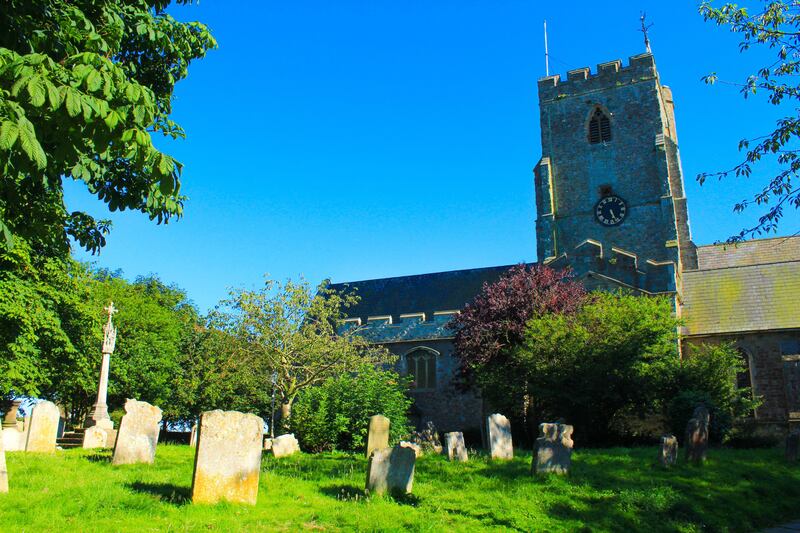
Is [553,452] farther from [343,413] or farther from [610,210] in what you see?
[610,210]

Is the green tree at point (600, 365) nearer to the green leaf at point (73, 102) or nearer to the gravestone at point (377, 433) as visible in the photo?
the gravestone at point (377, 433)

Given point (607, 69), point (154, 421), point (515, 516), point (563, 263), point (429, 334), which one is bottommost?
point (515, 516)

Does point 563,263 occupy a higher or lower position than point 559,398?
higher

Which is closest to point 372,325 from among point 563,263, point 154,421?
point 563,263

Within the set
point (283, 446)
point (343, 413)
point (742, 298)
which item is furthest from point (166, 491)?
point (742, 298)

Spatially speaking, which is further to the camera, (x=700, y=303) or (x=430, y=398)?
(x=430, y=398)

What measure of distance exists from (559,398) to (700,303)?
11.7 metres

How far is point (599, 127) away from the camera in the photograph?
3316cm

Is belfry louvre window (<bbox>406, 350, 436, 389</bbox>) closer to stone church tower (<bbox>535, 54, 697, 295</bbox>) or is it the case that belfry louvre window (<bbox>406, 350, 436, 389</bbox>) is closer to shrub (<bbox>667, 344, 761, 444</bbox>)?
stone church tower (<bbox>535, 54, 697, 295</bbox>)

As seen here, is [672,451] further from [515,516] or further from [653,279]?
[653,279]

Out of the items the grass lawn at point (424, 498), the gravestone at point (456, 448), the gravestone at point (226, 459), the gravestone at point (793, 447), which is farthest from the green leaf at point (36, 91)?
the gravestone at point (793, 447)

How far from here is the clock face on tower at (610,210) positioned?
3106 cm

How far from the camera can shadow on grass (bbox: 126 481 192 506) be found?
26.2 feet

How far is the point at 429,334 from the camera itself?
32188 mm
